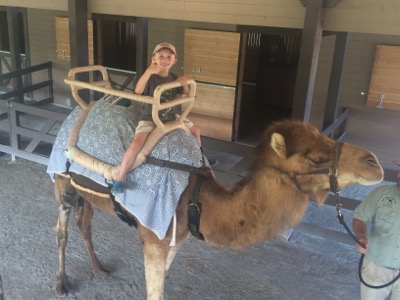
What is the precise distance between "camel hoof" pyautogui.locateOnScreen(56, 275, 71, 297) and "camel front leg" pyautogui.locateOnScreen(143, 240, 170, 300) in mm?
1114

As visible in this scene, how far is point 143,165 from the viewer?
111 inches

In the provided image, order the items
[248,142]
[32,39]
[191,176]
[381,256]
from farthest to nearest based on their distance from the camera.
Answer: [32,39] < [248,142] < [191,176] < [381,256]

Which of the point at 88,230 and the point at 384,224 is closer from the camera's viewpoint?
the point at 384,224

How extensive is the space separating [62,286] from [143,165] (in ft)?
5.23

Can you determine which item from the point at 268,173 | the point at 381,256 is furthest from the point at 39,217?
the point at 381,256

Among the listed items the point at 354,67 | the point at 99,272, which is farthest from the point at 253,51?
the point at 99,272

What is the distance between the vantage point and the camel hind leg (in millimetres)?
3561

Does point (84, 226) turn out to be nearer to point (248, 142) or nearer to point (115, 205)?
point (115, 205)

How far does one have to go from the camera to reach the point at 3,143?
708cm

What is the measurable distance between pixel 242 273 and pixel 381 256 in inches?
67.3

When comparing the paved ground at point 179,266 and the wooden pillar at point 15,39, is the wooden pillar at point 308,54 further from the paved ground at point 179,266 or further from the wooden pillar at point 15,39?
the wooden pillar at point 15,39

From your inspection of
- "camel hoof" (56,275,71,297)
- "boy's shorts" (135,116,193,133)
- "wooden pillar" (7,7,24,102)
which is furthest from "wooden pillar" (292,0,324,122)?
"wooden pillar" (7,7,24,102)

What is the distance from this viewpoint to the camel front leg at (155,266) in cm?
287

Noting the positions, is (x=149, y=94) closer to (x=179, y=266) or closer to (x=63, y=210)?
(x=63, y=210)
